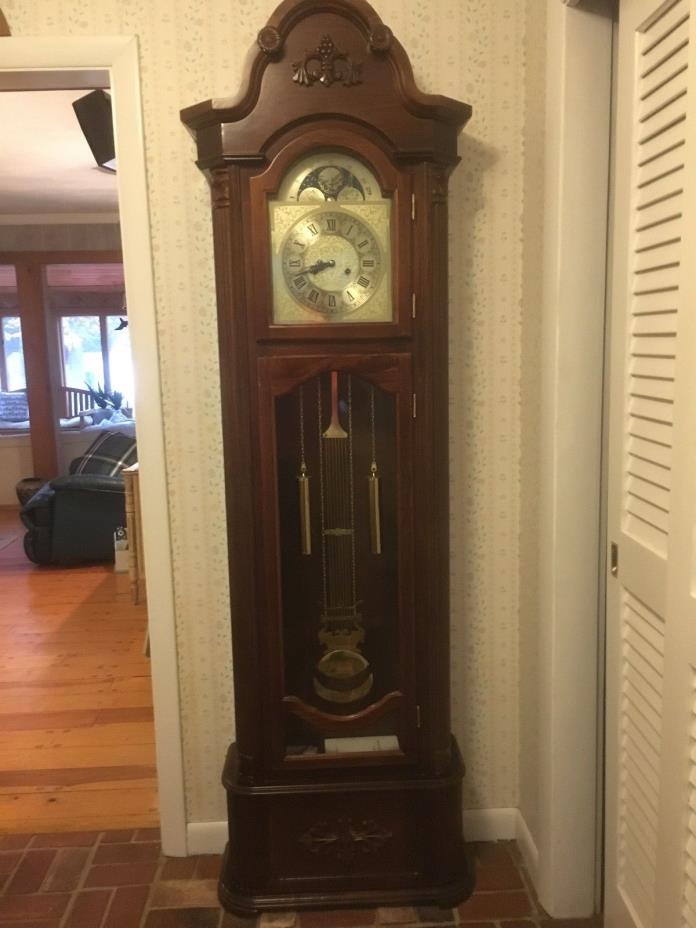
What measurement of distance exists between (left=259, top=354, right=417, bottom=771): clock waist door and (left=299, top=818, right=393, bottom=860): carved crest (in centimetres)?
16

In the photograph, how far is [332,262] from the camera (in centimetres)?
173

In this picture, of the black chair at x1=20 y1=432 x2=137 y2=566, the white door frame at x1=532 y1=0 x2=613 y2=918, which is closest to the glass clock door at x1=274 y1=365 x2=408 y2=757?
the white door frame at x1=532 y1=0 x2=613 y2=918

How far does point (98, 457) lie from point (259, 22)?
404 centimetres

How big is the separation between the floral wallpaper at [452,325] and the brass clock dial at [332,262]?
0.31m

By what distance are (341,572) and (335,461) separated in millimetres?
266

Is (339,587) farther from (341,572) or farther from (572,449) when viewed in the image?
(572,449)

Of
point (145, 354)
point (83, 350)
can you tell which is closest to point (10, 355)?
point (83, 350)

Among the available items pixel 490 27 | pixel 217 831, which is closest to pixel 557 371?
pixel 490 27

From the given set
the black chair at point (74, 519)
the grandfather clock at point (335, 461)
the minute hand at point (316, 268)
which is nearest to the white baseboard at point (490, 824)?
the grandfather clock at point (335, 461)

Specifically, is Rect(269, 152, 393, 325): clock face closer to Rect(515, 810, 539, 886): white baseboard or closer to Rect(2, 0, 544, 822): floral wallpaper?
Rect(2, 0, 544, 822): floral wallpaper

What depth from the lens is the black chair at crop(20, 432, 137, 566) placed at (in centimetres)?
495

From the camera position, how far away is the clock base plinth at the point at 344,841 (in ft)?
6.19

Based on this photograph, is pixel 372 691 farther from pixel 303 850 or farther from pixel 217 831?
pixel 217 831

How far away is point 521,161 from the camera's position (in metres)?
1.94
